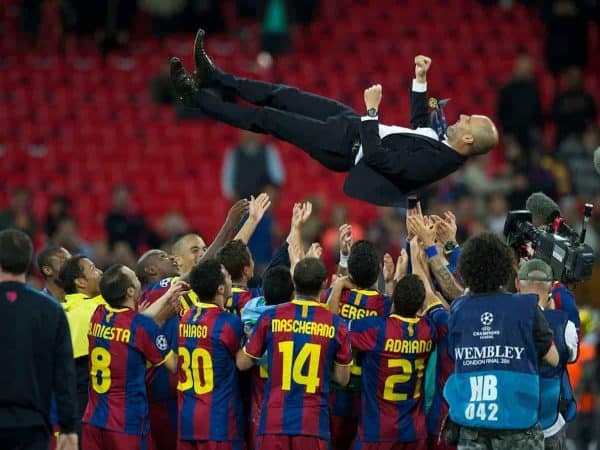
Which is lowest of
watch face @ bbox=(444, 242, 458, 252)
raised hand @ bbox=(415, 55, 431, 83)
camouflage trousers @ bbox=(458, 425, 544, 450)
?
camouflage trousers @ bbox=(458, 425, 544, 450)

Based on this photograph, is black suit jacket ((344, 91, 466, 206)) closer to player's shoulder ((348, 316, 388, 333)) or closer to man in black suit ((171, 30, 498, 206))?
man in black suit ((171, 30, 498, 206))

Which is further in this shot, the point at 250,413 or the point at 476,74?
the point at 476,74

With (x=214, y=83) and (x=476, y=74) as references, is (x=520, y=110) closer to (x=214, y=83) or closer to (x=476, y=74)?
(x=476, y=74)

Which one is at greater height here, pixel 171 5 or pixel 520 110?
pixel 171 5

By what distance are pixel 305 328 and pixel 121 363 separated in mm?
1160

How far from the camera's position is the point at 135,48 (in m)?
19.0

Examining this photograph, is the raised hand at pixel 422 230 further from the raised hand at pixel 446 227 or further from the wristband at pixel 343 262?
the wristband at pixel 343 262

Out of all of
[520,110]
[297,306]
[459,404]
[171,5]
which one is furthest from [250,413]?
[171,5]

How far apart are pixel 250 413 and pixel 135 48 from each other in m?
11.6

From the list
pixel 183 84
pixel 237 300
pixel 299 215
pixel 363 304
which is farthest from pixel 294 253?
pixel 183 84

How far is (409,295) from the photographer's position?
775 cm

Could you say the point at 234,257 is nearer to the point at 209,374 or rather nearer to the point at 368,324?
the point at 209,374

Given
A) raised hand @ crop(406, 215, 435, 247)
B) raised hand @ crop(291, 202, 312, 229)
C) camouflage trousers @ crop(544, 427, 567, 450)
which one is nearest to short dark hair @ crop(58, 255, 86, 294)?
raised hand @ crop(291, 202, 312, 229)

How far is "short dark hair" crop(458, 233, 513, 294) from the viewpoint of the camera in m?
6.89
